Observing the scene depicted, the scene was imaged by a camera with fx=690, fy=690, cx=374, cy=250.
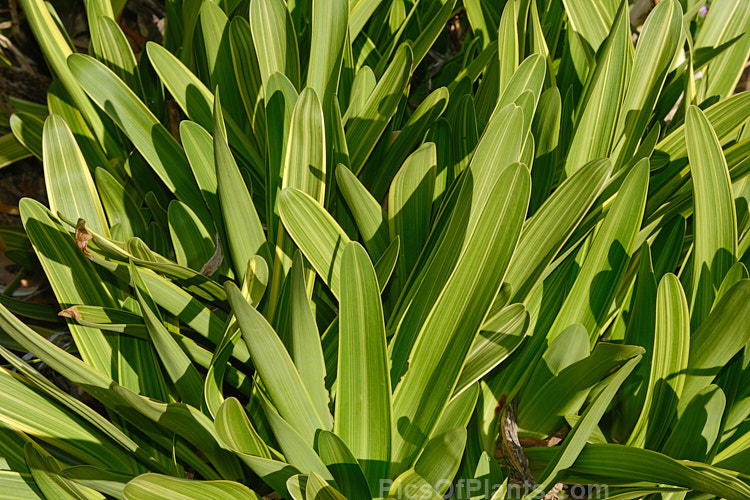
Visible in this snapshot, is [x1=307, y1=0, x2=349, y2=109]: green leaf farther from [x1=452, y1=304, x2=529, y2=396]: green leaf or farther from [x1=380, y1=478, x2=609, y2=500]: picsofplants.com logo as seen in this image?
[x1=380, y1=478, x2=609, y2=500]: picsofplants.com logo

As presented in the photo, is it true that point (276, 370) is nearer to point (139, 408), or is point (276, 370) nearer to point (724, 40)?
point (139, 408)

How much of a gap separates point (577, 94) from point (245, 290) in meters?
0.67

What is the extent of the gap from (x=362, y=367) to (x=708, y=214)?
0.47 metres

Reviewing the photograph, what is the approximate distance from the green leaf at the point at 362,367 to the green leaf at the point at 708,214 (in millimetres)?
417

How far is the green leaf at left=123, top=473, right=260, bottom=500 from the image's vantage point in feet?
2.04

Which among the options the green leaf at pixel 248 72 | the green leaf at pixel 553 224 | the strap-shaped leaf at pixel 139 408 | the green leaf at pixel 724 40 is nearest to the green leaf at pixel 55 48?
the green leaf at pixel 248 72

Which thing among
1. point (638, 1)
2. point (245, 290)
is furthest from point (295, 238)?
point (638, 1)

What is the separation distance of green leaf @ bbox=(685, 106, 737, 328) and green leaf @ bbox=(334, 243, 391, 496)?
0.42 m

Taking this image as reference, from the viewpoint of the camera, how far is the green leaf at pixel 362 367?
0.66 meters

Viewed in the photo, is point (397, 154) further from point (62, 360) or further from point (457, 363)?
point (62, 360)

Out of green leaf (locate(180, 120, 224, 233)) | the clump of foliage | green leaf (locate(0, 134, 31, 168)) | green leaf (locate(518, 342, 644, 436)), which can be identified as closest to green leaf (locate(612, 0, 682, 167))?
the clump of foliage

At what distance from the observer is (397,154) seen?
1.01 m

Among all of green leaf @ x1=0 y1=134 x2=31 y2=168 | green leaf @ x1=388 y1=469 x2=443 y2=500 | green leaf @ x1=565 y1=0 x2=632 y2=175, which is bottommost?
green leaf @ x1=388 y1=469 x2=443 y2=500

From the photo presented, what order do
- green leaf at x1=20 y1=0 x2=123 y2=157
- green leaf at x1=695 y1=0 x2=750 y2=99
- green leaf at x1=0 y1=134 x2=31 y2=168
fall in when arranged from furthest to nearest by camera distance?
green leaf at x1=0 y1=134 x2=31 y2=168
green leaf at x1=695 y1=0 x2=750 y2=99
green leaf at x1=20 y1=0 x2=123 y2=157
